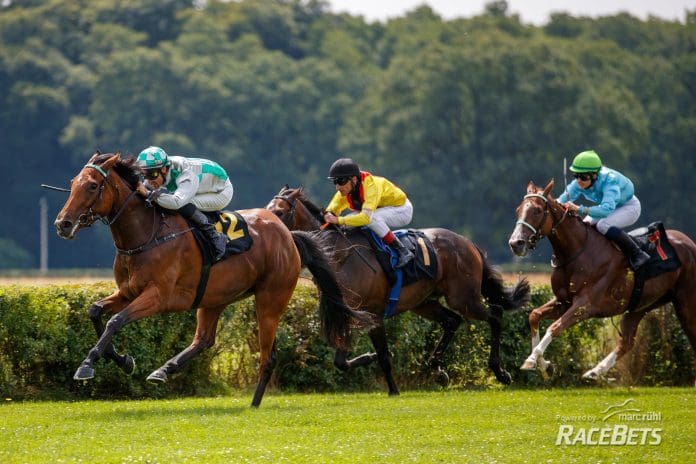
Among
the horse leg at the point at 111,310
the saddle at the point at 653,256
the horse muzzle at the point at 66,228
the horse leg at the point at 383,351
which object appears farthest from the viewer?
the saddle at the point at 653,256

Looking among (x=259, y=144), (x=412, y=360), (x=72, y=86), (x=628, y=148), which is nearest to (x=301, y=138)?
(x=259, y=144)

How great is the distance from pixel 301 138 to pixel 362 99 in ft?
17.7

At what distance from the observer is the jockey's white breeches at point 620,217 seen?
1317 centimetres

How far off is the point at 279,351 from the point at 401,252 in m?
1.74

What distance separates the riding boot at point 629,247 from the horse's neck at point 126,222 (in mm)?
4975

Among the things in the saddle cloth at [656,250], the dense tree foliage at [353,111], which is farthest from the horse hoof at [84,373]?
the dense tree foliage at [353,111]

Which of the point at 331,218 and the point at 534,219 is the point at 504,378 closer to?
the point at 534,219

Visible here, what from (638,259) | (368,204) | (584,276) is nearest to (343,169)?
(368,204)

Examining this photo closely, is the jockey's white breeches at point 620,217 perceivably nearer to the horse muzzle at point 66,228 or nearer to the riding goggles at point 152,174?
the riding goggles at point 152,174

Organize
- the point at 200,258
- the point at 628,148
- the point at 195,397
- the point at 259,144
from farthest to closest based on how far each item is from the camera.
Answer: the point at 259,144 < the point at 628,148 < the point at 195,397 < the point at 200,258

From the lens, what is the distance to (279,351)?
13.5 metres

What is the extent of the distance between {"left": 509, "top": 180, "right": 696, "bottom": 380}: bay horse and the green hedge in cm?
107

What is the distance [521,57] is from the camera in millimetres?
58594

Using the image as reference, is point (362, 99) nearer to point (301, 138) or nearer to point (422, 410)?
point (301, 138)
